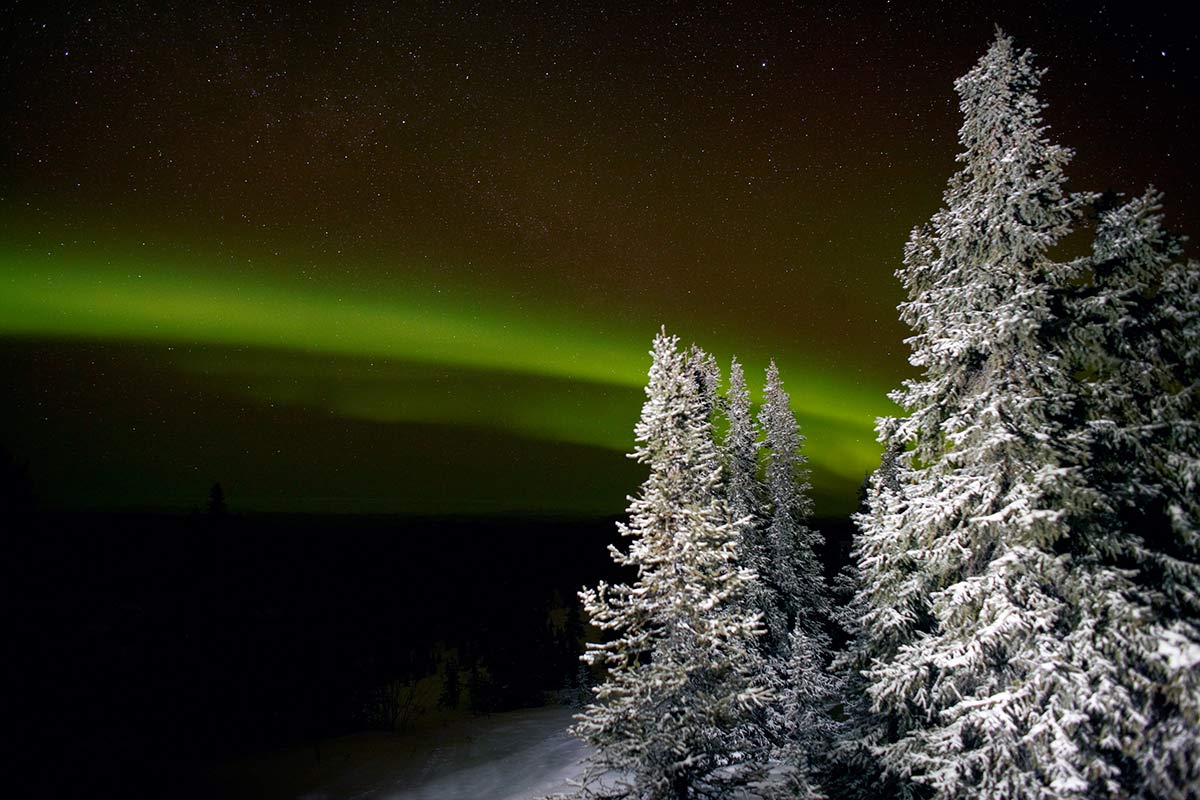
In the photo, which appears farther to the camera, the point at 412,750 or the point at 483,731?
the point at 483,731

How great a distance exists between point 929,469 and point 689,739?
18.2ft

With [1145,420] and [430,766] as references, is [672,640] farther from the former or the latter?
[430,766]

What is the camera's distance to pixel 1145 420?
7672 millimetres

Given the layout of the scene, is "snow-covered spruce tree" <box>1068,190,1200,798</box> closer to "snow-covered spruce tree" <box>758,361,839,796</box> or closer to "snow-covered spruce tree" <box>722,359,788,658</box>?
"snow-covered spruce tree" <box>758,361,839,796</box>

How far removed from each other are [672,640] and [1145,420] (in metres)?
7.30

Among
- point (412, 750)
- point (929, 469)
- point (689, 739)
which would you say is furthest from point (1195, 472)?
point (412, 750)

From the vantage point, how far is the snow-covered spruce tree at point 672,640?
30.4 feet

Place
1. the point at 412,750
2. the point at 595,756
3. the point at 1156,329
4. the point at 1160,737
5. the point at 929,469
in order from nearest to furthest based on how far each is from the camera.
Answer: the point at 1160,737 → the point at 1156,329 → the point at 929,469 → the point at 595,756 → the point at 412,750

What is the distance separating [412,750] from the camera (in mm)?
33531

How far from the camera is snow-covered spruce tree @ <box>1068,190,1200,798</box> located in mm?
6777

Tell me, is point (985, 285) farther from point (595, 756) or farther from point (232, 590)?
point (232, 590)

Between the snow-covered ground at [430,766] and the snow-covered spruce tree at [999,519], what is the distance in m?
17.9

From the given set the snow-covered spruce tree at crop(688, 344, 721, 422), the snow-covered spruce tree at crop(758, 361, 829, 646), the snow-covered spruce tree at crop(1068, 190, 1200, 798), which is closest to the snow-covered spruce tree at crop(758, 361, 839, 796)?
the snow-covered spruce tree at crop(758, 361, 829, 646)

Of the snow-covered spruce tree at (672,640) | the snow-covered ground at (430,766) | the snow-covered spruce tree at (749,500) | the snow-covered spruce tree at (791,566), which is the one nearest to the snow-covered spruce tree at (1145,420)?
the snow-covered spruce tree at (672,640)
